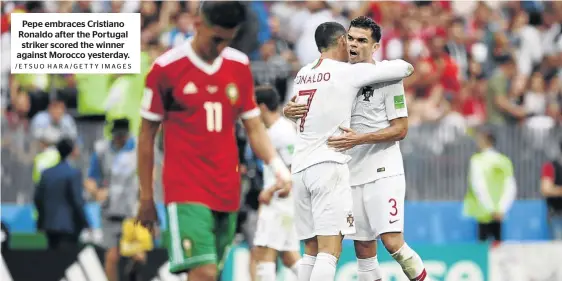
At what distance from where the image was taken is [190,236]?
1058 centimetres

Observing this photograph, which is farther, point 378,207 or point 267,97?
point 267,97

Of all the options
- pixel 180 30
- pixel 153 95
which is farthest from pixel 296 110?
pixel 180 30

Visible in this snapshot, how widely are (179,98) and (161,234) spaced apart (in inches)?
352

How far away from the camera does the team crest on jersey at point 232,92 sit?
1065 centimetres

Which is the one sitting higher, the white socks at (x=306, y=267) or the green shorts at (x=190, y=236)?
the green shorts at (x=190, y=236)

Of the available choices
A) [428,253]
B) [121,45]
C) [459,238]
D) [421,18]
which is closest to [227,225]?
[121,45]

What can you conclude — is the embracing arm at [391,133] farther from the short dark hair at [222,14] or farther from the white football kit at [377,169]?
the short dark hair at [222,14]

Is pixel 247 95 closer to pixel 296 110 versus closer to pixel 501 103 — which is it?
pixel 296 110

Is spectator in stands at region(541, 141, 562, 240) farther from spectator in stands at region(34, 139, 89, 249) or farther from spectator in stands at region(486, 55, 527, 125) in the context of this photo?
spectator in stands at region(34, 139, 89, 249)

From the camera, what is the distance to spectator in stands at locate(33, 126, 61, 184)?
20.0 metres

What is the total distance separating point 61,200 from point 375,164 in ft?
25.2

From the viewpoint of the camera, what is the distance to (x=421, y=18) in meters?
24.3

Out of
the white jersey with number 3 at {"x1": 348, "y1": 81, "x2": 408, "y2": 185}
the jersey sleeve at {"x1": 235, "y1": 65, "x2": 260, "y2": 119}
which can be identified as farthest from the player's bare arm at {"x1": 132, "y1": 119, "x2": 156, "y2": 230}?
the white jersey with number 3 at {"x1": 348, "y1": 81, "x2": 408, "y2": 185}

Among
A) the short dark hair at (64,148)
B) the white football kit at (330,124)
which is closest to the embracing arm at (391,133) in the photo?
the white football kit at (330,124)
